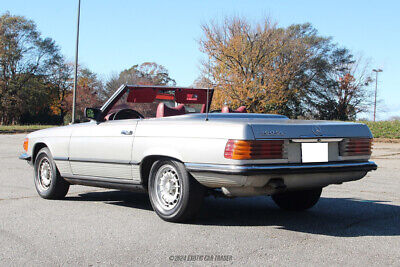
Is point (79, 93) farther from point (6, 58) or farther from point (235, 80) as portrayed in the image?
point (235, 80)

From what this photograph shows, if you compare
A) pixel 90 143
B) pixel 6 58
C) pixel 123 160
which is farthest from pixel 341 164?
pixel 6 58

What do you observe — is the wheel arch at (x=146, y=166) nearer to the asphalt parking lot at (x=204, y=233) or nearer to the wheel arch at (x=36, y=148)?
the asphalt parking lot at (x=204, y=233)

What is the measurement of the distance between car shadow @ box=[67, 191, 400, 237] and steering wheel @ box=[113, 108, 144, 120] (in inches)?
43.8

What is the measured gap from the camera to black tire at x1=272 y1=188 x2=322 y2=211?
5.54 meters

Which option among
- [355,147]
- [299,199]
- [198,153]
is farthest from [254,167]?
[299,199]

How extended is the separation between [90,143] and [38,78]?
5317cm

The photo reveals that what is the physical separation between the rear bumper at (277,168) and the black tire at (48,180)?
2555mm

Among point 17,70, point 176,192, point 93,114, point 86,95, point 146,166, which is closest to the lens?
point 176,192

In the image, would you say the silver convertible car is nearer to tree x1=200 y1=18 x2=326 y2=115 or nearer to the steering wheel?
the steering wheel

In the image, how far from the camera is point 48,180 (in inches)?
259

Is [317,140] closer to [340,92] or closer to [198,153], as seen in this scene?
[198,153]

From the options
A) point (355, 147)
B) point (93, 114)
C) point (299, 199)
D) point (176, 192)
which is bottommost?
point (299, 199)

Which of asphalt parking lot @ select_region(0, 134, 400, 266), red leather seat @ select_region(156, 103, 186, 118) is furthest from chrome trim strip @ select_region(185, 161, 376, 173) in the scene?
red leather seat @ select_region(156, 103, 186, 118)

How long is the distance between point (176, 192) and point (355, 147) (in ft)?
6.10
